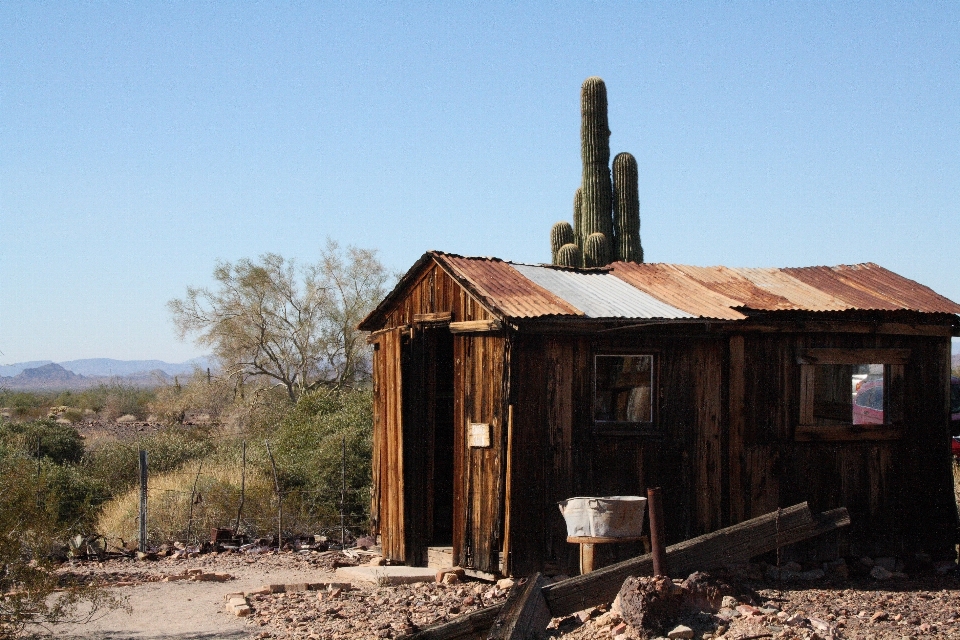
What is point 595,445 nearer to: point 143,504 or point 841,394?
point 841,394

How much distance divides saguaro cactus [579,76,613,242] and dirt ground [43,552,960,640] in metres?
11.0

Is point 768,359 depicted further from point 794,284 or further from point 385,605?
point 385,605

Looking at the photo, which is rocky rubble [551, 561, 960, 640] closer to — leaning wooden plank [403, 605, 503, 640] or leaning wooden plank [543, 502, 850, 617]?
leaning wooden plank [543, 502, 850, 617]

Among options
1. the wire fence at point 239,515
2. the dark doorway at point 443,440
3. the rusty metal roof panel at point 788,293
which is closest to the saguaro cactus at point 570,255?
the wire fence at point 239,515

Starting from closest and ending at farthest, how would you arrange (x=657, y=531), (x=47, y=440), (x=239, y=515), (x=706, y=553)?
(x=657, y=531) < (x=706, y=553) < (x=239, y=515) < (x=47, y=440)

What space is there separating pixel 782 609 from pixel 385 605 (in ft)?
12.4

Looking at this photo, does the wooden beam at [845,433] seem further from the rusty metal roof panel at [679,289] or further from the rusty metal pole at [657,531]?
the rusty metal pole at [657,531]

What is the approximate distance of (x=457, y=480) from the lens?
1087cm

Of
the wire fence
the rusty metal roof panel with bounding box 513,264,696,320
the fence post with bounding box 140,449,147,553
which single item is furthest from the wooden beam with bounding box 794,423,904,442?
the fence post with bounding box 140,449,147,553

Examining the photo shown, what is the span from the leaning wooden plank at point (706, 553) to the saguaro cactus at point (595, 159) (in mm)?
12254

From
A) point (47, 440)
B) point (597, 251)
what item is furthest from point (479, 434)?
point (47, 440)

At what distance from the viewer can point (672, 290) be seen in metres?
11.9

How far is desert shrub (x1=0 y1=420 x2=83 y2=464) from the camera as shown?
931 inches

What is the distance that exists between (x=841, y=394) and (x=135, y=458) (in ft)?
51.3
